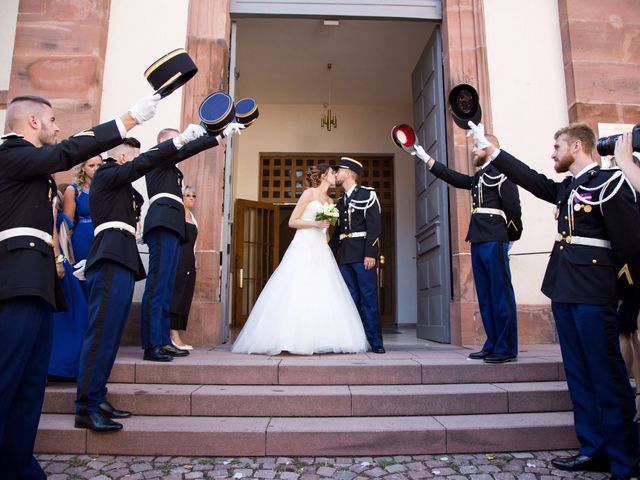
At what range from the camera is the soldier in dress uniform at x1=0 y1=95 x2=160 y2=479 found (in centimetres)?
239

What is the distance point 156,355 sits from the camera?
14.2 ft

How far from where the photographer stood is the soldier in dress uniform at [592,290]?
2.80 m

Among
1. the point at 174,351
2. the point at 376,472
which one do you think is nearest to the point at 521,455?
the point at 376,472

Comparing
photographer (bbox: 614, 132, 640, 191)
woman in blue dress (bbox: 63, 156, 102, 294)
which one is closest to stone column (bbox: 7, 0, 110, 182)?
woman in blue dress (bbox: 63, 156, 102, 294)

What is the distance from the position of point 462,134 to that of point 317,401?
3952 mm

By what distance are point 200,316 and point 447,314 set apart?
2.93 m

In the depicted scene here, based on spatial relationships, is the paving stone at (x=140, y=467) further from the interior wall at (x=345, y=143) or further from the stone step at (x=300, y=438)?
the interior wall at (x=345, y=143)

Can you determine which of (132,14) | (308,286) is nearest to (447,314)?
(308,286)

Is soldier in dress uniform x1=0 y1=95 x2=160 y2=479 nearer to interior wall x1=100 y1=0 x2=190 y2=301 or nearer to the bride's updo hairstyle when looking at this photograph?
the bride's updo hairstyle

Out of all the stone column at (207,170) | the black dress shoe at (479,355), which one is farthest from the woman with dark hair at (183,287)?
the black dress shoe at (479,355)

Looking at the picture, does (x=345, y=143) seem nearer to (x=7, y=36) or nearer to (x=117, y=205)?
(x=7, y=36)

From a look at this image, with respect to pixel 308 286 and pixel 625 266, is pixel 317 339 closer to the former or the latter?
pixel 308 286

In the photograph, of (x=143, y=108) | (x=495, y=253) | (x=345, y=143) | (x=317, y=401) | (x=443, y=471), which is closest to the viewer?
(x=143, y=108)

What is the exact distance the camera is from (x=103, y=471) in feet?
9.85
